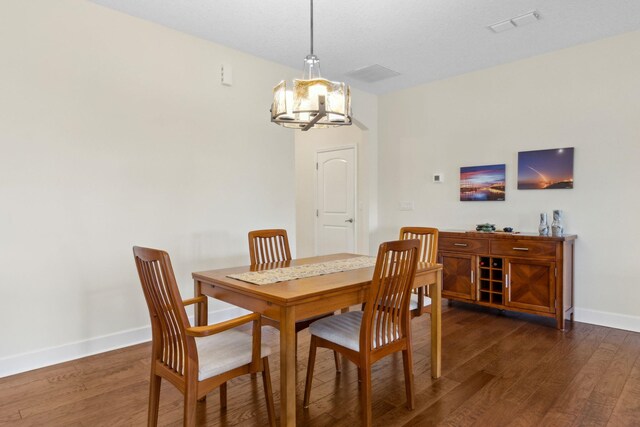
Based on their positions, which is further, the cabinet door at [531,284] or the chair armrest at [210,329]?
the cabinet door at [531,284]

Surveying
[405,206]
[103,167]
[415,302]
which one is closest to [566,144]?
[405,206]

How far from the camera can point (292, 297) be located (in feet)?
5.87

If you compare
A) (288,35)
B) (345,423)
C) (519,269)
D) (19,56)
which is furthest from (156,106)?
(519,269)

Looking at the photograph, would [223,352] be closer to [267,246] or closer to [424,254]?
[267,246]

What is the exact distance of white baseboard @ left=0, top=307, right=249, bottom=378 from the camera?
2.66 m

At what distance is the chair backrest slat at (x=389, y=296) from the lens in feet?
6.48

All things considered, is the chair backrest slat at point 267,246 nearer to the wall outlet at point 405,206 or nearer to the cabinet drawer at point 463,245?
the cabinet drawer at point 463,245

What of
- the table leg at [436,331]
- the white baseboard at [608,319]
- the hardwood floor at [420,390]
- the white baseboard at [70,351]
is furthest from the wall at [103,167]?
the white baseboard at [608,319]

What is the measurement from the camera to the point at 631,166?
3.51 metres

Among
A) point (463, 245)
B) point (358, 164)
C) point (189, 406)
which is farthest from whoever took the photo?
point (358, 164)

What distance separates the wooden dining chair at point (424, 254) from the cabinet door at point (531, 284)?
1260 mm

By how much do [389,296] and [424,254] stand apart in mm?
1053

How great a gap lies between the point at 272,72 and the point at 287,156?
3.02 feet

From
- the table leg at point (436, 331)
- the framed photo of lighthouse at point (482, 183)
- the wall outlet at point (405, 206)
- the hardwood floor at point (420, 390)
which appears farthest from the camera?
the wall outlet at point (405, 206)
